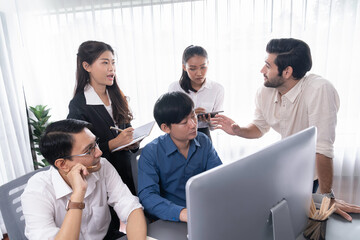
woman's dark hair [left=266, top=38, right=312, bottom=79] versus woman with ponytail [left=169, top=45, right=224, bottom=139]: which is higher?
woman's dark hair [left=266, top=38, right=312, bottom=79]

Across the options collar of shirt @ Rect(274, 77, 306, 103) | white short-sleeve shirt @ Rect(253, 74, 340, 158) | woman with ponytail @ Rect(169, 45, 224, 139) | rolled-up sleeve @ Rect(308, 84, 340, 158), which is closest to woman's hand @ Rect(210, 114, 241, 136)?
white short-sleeve shirt @ Rect(253, 74, 340, 158)

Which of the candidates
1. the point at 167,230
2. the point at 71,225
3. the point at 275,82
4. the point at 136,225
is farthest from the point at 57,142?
the point at 275,82

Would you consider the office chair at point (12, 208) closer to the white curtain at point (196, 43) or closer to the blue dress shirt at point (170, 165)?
the blue dress shirt at point (170, 165)

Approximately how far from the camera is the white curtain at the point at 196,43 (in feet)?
7.90

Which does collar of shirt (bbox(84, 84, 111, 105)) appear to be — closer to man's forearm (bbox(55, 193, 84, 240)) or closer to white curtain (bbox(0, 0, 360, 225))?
man's forearm (bbox(55, 193, 84, 240))

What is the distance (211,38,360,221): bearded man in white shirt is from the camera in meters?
1.33

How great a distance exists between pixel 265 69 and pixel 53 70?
2795mm

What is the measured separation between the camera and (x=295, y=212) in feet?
2.47

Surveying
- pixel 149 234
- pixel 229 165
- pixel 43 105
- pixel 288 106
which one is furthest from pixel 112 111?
pixel 43 105

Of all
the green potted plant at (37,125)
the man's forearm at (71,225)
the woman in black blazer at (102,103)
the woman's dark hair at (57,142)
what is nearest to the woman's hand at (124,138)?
the woman in black blazer at (102,103)

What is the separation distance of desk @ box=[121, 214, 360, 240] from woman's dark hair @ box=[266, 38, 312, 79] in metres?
0.86

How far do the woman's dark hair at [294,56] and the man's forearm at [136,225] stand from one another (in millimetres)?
1171

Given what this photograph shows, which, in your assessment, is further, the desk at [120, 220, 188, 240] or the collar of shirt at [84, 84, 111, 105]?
the collar of shirt at [84, 84, 111, 105]

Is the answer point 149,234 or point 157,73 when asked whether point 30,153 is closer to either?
point 157,73
